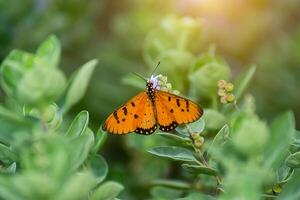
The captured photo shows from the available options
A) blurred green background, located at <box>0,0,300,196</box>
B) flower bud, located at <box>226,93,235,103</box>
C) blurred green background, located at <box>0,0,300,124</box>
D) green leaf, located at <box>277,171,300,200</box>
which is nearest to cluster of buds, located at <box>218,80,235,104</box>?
flower bud, located at <box>226,93,235,103</box>

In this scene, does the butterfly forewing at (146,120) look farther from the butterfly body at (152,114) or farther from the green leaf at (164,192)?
the green leaf at (164,192)

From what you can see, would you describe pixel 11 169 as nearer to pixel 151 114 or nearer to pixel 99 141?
pixel 99 141

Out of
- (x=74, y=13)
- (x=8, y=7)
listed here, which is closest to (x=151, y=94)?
(x=8, y=7)

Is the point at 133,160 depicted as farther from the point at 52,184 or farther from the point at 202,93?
the point at 52,184

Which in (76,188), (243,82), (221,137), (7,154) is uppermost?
(243,82)

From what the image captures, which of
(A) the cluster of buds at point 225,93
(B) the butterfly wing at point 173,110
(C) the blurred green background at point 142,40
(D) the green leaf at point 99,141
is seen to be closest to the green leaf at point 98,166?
(D) the green leaf at point 99,141

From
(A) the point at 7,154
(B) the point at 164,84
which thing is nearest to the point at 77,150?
(A) the point at 7,154
